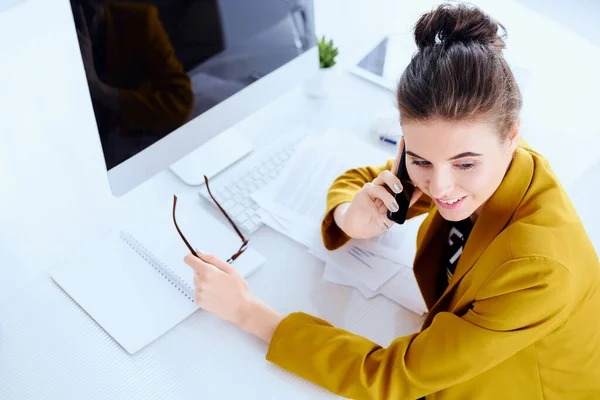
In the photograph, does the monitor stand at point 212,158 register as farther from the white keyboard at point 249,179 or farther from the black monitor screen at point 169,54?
the black monitor screen at point 169,54

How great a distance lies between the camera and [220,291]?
1156mm

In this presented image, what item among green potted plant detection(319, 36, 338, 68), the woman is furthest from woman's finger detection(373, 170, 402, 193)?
green potted plant detection(319, 36, 338, 68)

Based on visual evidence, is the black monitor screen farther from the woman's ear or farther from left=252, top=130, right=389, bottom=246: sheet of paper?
the woman's ear

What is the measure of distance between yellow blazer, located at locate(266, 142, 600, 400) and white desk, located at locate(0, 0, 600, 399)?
69mm

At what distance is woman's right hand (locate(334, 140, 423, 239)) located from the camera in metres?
1.23

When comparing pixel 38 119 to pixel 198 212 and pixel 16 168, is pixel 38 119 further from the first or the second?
pixel 198 212

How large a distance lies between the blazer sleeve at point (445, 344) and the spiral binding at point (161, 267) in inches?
8.1

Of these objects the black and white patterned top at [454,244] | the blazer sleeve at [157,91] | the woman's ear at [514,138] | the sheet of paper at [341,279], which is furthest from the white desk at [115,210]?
the woman's ear at [514,138]

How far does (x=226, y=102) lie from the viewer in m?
1.35

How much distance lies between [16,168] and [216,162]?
0.39 metres

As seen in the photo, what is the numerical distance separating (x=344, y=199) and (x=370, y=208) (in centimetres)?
7

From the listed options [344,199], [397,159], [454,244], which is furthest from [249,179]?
[454,244]

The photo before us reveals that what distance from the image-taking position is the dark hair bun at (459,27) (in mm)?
1017

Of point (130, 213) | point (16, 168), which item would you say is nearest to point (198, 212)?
point (130, 213)
